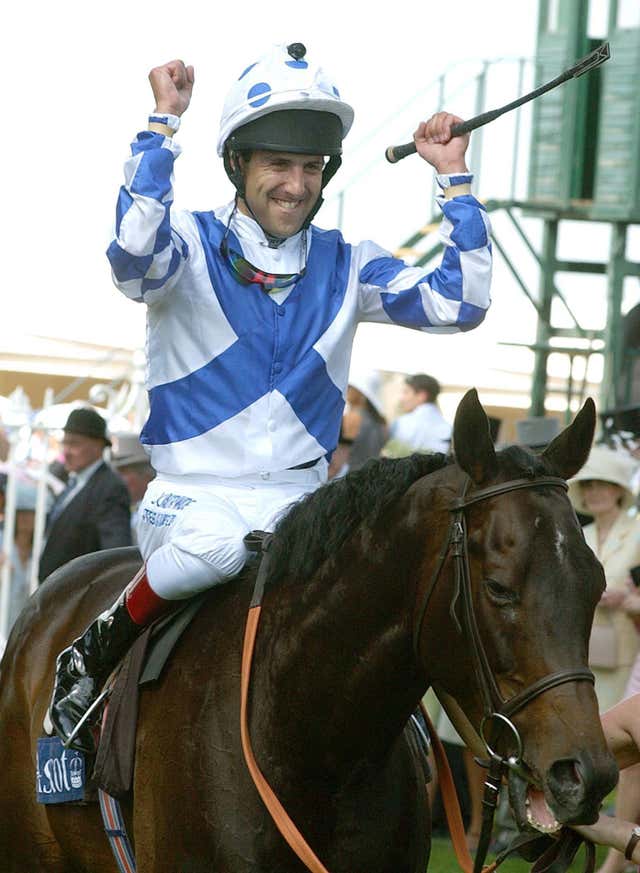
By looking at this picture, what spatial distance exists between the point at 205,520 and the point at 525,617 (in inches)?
38.7

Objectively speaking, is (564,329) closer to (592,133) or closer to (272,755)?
(592,133)

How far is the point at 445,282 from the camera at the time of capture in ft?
12.2

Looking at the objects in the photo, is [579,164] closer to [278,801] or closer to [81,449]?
[81,449]

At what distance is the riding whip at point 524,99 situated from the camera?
124 inches

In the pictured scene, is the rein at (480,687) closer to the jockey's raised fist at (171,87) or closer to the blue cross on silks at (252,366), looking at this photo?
the blue cross on silks at (252,366)

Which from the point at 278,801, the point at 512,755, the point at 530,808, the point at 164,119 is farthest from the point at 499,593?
the point at 164,119

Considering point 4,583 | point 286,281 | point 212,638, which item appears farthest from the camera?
point 4,583

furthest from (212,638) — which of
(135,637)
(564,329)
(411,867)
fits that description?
(564,329)

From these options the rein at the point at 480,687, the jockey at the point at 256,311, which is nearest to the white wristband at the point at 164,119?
the jockey at the point at 256,311

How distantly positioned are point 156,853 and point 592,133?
10617 mm

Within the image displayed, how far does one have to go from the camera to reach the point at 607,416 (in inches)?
363

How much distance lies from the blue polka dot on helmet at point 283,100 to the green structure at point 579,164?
860 centimetres

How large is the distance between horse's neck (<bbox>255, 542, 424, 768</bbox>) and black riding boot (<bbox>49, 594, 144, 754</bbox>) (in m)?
0.49

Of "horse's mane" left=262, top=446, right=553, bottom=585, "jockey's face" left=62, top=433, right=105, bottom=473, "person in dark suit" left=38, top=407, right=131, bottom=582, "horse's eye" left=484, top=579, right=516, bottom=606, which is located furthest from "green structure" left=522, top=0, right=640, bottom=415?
"horse's eye" left=484, top=579, right=516, bottom=606
